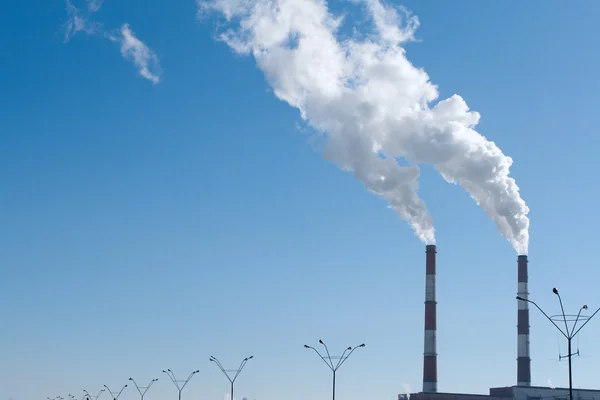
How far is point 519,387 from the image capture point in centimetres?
9681

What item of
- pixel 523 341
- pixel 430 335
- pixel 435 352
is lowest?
pixel 435 352

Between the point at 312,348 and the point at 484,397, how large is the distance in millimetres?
34468

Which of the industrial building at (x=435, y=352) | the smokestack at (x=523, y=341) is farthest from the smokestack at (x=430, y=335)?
the smokestack at (x=523, y=341)

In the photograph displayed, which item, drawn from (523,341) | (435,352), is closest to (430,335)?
(435,352)

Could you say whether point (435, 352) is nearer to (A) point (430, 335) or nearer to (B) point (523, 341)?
(A) point (430, 335)

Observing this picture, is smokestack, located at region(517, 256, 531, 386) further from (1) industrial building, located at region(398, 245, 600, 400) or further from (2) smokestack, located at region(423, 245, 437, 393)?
(2) smokestack, located at region(423, 245, 437, 393)

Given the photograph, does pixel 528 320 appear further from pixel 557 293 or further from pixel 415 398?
pixel 557 293

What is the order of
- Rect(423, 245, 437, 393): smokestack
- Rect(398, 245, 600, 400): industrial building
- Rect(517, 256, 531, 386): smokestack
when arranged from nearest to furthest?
Rect(398, 245, 600, 400): industrial building → Rect(423, 245, 437, 393): smokestack → Rect(517, 256, 531, 386): smokestack

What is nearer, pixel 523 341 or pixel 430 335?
pixel 430 335

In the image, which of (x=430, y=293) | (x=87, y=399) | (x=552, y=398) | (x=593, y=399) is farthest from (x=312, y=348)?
(x=87, y=399)

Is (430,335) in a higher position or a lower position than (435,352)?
higher

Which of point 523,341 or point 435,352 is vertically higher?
point 523,341

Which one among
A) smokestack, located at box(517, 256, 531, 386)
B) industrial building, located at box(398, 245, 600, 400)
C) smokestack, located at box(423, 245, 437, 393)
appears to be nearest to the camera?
industrial building, located at box(398, 245, 600, 400)

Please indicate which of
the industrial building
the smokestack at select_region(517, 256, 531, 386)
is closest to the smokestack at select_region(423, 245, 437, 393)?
the industrial building
